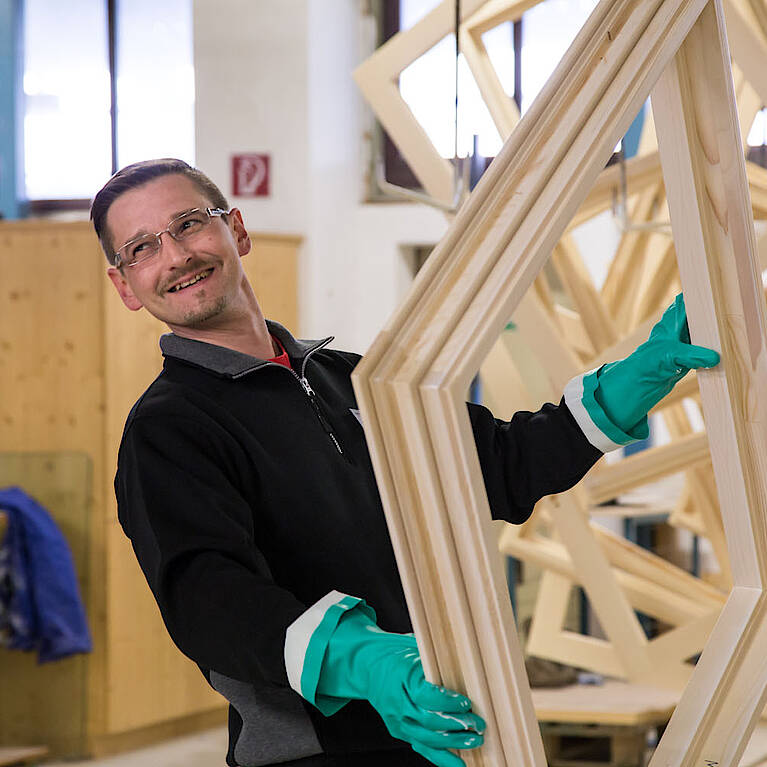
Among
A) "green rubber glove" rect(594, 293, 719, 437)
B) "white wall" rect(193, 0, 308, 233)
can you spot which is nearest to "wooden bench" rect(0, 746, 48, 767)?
"white wall" rect(193, 0, 308, 233)

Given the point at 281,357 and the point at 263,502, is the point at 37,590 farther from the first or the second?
the point at 263,502

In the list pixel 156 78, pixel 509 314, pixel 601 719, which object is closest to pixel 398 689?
pixel 509 314

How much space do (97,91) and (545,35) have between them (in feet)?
7.87

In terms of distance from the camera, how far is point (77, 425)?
5.02 metres

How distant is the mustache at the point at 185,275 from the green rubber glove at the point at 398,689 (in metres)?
0.58

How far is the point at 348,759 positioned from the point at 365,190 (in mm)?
4709

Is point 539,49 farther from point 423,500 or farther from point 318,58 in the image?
point 423,500

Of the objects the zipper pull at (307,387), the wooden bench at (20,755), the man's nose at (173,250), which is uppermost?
the man's nose at (173,250)

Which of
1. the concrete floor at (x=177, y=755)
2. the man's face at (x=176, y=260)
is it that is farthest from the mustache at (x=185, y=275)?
the concrete floor at (x=177, y=755)

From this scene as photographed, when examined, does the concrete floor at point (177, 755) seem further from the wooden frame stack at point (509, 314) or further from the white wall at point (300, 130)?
the wooden frame stack at point (509, 314)

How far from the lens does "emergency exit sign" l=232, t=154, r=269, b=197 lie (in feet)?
18.3

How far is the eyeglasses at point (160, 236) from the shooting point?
1.56 m

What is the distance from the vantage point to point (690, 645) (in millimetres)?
3713

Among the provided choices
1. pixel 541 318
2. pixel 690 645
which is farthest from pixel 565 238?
pixel 690 645
